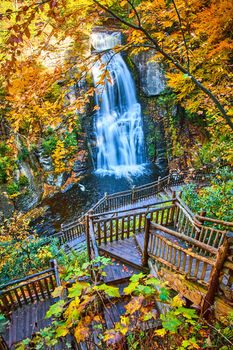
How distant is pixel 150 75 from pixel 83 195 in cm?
1150

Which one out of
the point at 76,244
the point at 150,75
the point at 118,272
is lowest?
the point at 76,244

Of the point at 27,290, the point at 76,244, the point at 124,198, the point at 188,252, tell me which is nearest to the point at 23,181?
the point at 76,244

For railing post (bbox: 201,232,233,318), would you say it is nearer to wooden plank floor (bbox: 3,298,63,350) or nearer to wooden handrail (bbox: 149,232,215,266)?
wooden handrail (bbox: 149,232,215,266)

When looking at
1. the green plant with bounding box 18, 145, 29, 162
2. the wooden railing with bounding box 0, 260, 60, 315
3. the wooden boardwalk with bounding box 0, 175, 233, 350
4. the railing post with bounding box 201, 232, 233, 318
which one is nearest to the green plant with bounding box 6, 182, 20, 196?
the green plant with bounding box 18, 145, 29, 162

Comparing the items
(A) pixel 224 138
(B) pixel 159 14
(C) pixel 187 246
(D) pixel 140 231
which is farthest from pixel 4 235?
(A) pixel 224 138

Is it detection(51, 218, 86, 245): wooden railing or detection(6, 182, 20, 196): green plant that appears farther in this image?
detection(6, 182, 20, 196): green plant

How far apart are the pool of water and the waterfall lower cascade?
4.23 ft

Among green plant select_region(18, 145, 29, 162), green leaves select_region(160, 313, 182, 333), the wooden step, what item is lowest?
the wooden step

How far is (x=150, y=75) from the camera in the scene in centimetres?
1911

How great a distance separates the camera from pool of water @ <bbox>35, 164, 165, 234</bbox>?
14.2 meters

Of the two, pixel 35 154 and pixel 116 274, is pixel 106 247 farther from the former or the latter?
pixel 35 154

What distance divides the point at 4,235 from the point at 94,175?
10.0 m

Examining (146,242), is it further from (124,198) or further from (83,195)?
(83,195)

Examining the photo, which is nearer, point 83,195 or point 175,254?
point 175,254
